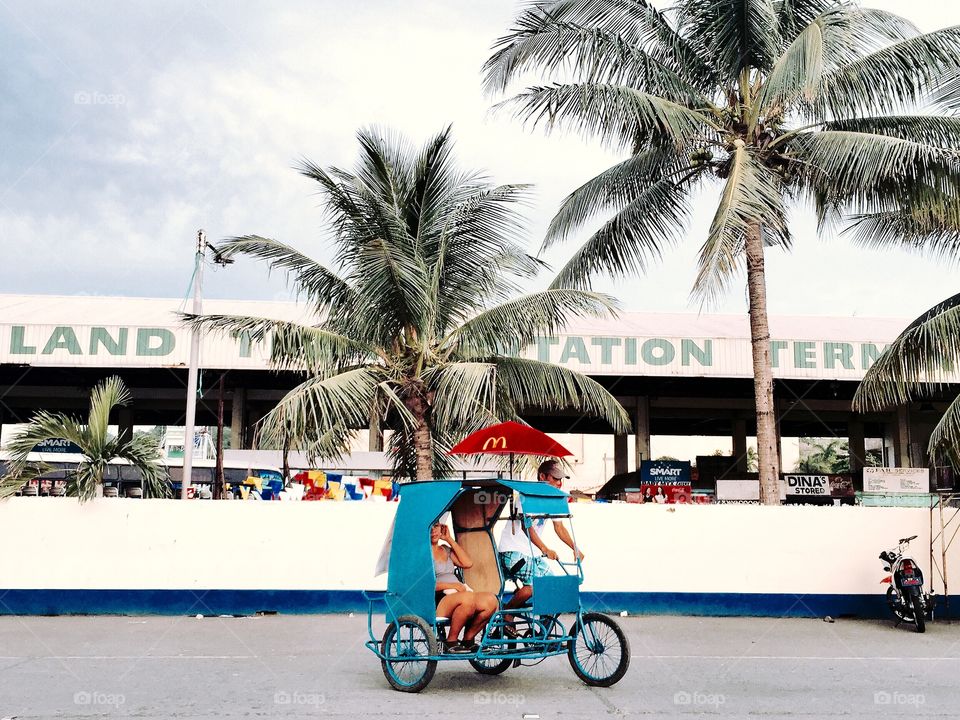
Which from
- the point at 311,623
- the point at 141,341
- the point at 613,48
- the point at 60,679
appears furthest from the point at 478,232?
the point at 141,341

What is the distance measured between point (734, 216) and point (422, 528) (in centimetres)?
643

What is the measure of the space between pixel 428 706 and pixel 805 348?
18831 mm

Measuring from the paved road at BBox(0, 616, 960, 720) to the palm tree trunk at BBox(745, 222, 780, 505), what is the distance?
2427 mm

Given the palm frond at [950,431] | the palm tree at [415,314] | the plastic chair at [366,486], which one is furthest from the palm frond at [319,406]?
the palm frond at [950,431]

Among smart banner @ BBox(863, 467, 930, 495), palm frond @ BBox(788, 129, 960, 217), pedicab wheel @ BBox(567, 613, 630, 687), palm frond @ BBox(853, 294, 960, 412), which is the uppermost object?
palm frond @ BBox(788, 129, 960, 217)

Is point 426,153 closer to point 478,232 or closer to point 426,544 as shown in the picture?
point 478,232

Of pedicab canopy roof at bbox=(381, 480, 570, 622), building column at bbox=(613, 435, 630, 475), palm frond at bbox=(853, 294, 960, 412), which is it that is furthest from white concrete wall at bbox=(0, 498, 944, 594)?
building column at bbox=(613, 435, 630, 475)

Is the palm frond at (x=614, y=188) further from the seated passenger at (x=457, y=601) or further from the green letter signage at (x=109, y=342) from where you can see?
the green letter signage at (x=109, y=342)

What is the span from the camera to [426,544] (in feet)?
24.5

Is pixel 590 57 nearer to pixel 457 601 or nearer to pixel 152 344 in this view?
pixel 457 601

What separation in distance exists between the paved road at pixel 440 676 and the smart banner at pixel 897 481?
820cm

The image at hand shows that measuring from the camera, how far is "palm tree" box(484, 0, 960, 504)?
1289cm

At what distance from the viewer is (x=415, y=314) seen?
13141 mm

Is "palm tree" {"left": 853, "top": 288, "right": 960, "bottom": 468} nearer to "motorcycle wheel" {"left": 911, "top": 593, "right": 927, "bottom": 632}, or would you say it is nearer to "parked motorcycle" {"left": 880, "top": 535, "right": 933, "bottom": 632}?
"parked motorcycle" {"left": 880, "top": 535, "right": 933, "bottom": 632}
